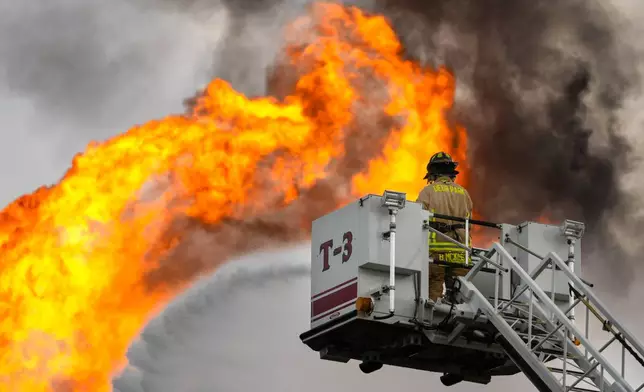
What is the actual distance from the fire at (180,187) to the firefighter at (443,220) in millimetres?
8762

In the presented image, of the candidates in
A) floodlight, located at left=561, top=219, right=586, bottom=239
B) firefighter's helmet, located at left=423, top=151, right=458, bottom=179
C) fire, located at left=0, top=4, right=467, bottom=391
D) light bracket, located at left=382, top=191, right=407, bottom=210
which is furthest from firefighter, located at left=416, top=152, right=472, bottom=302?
fire, located at left=0, top=4, right=467, bottom=391

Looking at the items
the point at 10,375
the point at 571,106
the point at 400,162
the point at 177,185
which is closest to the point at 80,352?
the point at 10,375

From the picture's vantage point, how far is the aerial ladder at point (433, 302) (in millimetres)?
32812

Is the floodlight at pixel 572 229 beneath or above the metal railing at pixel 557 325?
above

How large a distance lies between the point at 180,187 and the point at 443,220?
9980 millimetres

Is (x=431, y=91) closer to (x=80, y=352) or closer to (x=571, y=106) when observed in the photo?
(x=571, y=106)

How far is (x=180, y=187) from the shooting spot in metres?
43.8

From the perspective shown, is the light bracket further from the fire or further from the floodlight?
the fire

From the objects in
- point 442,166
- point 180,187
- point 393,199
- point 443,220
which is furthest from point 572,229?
point 180,187

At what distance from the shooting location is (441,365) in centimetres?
3569

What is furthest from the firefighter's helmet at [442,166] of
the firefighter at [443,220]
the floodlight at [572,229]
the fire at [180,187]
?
the fire at [180,187]

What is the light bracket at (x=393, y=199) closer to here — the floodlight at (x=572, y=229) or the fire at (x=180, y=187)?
the floodlight at (x=572, y=229)

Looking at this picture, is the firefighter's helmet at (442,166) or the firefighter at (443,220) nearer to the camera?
the firefighter at (443,220)

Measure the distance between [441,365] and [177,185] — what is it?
1030cm
